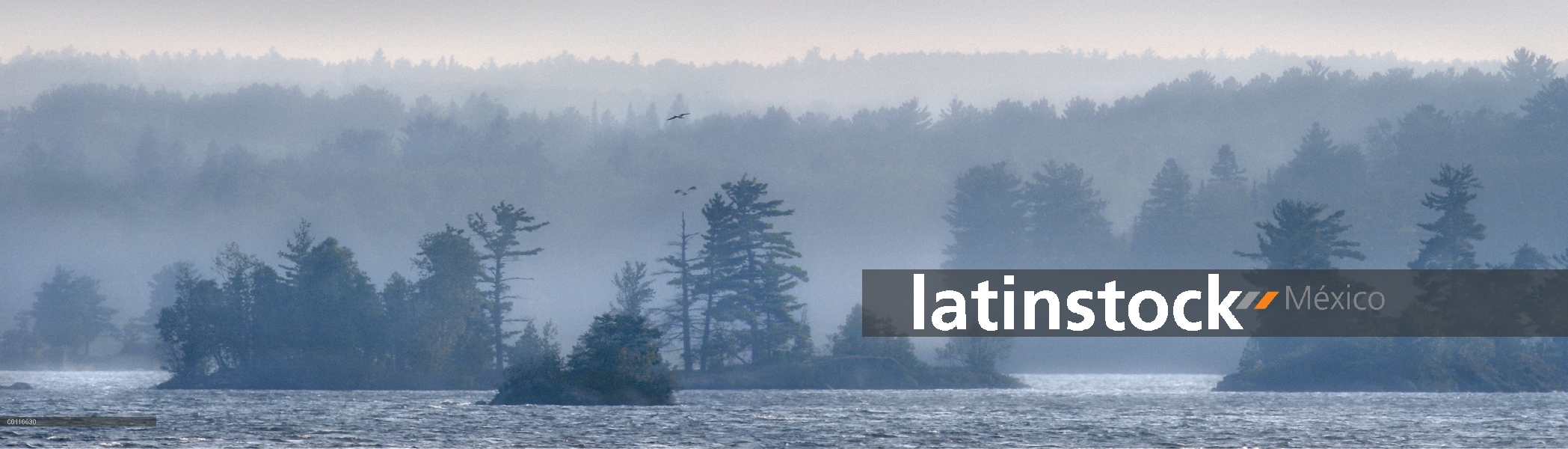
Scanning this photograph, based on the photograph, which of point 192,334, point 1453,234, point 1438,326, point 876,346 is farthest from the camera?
point 876,346

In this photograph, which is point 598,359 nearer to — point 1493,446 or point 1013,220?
point 1493,446

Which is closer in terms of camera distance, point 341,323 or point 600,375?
point 600,375

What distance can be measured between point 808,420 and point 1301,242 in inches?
2838

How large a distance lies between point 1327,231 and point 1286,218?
13.5 ft

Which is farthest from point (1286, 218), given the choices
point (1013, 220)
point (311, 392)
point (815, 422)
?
point (311, 392)

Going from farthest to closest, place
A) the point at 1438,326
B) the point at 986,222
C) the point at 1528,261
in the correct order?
the point at 986,222 < the point at 1528,261 < the point at 1438,326

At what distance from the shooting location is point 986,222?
195 meters

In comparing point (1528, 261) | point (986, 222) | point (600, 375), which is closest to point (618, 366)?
point (600, 375)

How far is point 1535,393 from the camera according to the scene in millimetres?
123000

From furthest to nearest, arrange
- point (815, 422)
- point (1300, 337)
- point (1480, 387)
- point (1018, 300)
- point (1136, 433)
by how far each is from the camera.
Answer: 1. point (1018, 300)
2. point (1300, 337)
3. point (1480, 387)
4. point (815, 422)
5. point (1136, 433)

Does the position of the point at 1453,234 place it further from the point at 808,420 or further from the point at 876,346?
the point at 808,420

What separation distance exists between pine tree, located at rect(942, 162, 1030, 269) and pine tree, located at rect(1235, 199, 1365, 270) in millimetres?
58392

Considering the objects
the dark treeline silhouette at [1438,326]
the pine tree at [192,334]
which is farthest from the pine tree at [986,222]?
the pine tree at [192,334]

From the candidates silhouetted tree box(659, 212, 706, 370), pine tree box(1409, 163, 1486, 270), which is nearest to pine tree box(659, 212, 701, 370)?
silhouetted tree box(659, 212, 706, 370)
